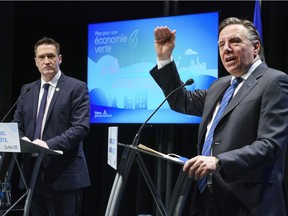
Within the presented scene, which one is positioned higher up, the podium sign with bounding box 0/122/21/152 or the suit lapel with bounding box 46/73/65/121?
the suit lapel with bounding box 46/73/65/121

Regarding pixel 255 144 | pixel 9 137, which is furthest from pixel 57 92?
pixel 255 144

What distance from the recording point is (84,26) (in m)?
5.93

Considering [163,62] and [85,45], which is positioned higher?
[85,45]

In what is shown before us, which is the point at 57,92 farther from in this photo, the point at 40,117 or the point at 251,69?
the point at 251,69

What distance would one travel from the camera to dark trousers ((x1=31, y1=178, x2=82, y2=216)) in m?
3.18

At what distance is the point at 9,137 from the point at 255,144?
154 centimetres

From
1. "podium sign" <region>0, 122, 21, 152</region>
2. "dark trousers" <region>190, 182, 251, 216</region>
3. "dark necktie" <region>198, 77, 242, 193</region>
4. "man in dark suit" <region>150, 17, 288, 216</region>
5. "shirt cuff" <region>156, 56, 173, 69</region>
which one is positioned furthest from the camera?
"podium sign" <region>0, 122, 21, 152</region>

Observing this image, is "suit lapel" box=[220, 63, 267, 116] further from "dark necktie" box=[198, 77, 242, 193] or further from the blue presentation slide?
the blue presentation slide

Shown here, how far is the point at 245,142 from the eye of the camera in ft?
6.44

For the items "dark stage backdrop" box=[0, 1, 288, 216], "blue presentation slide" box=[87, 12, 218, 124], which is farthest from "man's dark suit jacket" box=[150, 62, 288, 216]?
"dark stage backdrop" box=[0, 1, 288, 216]

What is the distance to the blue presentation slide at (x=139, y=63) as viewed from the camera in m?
4.21

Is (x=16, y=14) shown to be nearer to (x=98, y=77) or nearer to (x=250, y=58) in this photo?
(x=98, y=77)

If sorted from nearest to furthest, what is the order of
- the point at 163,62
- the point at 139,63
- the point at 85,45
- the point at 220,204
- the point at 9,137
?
the point at 220,204 < the point at 163,62 < the point at 9,137 < the point at 139,63 < the point at 85,45

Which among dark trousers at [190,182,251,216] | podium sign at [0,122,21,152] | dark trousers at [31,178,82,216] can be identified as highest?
podium sign at [0,122,21,152]
